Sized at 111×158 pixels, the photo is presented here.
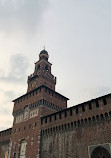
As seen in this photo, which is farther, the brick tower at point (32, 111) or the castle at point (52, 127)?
the brick tower at point (32, 111)

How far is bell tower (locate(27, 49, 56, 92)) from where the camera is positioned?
4049cm

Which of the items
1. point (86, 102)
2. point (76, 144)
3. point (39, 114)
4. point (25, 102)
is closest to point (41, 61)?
point (25, 102)

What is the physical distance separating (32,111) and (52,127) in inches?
293

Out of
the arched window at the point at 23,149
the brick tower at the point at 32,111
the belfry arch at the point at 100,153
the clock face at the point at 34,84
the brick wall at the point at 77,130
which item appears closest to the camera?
the belfry arch at the point at 100,153

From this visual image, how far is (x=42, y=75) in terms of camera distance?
134 feet

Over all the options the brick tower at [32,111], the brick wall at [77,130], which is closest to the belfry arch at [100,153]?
the brick wall at [77,130]

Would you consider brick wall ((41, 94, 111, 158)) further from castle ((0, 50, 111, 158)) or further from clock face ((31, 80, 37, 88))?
clock face ((31, 80, 37, 88))

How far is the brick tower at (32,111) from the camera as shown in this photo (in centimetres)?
3143

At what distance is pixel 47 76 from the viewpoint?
138ft

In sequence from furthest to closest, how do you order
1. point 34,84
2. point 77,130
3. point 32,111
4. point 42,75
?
point 42,75 < point 34,84 < point 32,111 < point 77,130

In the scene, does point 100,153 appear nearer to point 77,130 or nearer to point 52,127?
point 77,130


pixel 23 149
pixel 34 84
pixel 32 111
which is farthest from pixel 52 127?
pixel 34 84

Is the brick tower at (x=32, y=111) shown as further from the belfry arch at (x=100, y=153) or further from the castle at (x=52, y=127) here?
the belfry arch at (x=100, y=153)

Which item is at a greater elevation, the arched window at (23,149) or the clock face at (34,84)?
the clock face at (34,84)
